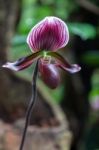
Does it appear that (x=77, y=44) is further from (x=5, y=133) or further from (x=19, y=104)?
(x=5, y=133)

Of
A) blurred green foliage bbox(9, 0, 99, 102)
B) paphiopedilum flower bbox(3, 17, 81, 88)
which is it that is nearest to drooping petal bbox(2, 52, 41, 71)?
paphiopedilum flower bbox(3, 17, 81, 88)

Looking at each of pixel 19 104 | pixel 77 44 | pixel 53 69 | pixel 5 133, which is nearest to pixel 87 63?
pixel 77 44

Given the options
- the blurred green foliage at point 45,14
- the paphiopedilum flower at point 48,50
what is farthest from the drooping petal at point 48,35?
the blurred green foliage at point 45,14

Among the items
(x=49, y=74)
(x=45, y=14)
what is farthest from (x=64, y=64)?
(x=45, y=14)

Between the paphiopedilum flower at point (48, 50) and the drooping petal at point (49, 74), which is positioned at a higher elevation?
the paphiopedilum flower at point (48, 50)

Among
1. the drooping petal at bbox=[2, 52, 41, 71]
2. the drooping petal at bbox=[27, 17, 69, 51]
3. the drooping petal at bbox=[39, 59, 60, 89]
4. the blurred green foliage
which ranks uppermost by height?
the drooping petal at bbox=[27, 17, 69, 51]

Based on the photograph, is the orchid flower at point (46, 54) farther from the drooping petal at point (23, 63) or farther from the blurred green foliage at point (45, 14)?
the blurred green foliage at point (45, 14)

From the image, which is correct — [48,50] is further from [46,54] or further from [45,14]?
[45,14]

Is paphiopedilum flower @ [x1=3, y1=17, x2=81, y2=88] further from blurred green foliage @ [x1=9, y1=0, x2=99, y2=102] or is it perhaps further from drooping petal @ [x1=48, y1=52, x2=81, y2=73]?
blurred green foliage @ [x1=9, y1=0, x2=99, y2=102]
